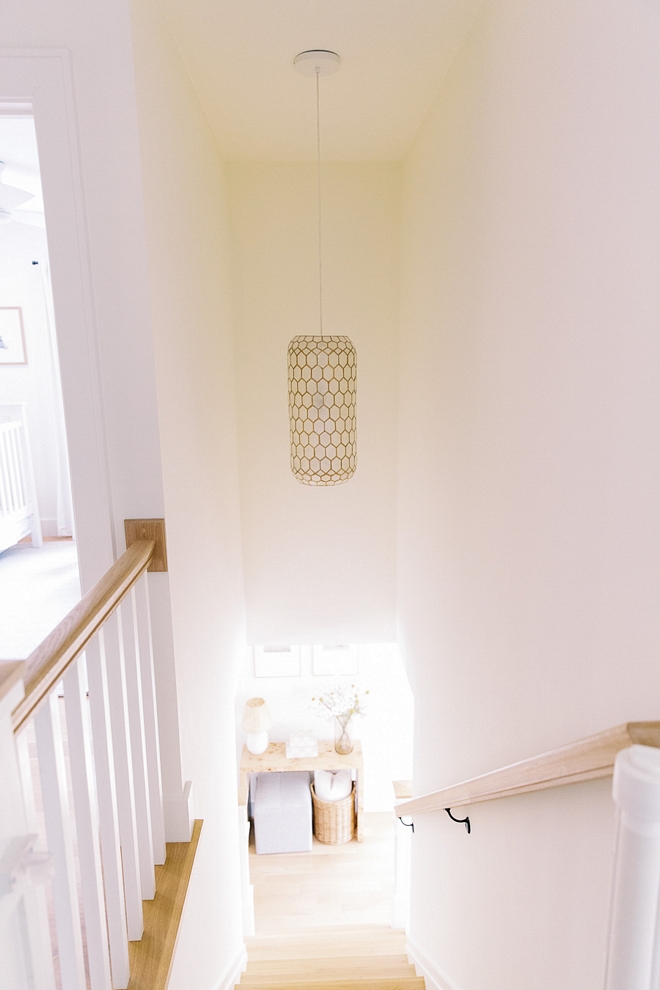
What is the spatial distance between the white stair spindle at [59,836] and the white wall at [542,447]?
0.97 m

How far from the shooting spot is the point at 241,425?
13.1 ft

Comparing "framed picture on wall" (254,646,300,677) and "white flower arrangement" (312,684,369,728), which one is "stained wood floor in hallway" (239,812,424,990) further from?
"framed picture on wall" (254,646,300,677)

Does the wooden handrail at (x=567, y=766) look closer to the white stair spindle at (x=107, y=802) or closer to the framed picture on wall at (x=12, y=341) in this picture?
the white stair spindle at (x=107, y=802)

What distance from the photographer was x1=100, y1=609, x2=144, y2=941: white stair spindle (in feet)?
5.15

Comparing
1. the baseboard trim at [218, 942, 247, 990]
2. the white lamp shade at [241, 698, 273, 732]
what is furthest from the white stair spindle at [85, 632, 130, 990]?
Answer: the white lamp shade at [241, 698, 273, 732]

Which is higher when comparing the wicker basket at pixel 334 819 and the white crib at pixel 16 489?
the white crib at pixel 16 489

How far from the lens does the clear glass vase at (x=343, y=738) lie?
6.05 metres

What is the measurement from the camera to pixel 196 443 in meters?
2.52

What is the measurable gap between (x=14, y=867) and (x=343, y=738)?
18.2ft

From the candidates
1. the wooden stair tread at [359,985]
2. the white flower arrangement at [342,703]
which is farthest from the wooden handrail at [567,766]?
the white flower arrangement at [342,703]

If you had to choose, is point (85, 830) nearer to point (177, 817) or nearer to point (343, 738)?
point (177, 817)

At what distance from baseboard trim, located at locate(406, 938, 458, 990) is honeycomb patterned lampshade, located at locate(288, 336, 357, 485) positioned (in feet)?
7.02

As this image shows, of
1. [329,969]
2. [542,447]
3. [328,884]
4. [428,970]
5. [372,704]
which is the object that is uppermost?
[542,447]

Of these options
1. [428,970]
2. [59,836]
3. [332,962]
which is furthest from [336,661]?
[59,836]
